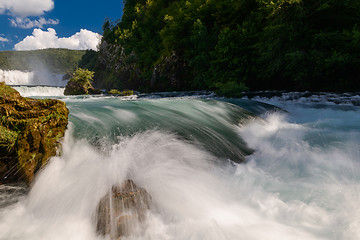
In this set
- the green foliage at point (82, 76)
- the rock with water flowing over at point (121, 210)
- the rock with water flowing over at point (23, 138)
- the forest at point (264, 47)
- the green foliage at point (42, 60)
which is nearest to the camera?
the rock with water flowing over at point (121, 210)

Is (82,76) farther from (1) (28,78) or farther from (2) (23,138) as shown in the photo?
(1) (28,78)

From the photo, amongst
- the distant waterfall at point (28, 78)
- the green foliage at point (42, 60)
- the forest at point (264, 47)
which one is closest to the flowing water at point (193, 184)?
the forest at point (264, 47)

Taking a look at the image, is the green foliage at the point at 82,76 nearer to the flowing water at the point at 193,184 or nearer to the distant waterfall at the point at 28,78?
the flowing water at the point at 193,184

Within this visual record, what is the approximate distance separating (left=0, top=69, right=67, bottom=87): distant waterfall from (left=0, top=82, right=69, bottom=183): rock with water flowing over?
64.0 m

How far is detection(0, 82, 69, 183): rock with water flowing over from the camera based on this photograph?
223 cm

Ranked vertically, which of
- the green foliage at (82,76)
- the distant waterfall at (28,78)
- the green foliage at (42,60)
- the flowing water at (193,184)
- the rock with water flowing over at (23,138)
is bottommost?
the flowing water at (193,184)

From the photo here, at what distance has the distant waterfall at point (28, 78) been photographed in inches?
2110

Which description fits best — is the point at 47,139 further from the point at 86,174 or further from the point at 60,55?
the point at 60,55

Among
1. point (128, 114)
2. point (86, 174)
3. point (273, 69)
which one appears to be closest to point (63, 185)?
point (86, 174)

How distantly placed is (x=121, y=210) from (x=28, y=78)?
84.2 m

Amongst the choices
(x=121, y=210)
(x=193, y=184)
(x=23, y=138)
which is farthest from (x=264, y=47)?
(x=23, y=138)

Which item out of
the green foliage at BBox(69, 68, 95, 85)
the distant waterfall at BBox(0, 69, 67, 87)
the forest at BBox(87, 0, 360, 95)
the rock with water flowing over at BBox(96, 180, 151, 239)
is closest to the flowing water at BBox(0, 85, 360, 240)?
the rock with water flowing over at BBox(96, 180, 151, 239)

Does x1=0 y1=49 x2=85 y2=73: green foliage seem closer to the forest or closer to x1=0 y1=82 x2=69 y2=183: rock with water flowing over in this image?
the forest

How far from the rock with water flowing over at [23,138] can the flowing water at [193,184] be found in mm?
135
